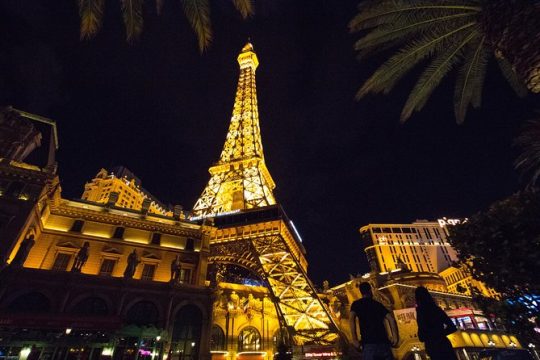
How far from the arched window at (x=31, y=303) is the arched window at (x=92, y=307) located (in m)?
1.89

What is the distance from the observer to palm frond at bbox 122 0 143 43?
7488mm

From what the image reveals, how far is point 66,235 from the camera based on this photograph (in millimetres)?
27094

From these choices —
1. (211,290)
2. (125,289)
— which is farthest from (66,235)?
(211,290)

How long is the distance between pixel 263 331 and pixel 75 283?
20.2 meters

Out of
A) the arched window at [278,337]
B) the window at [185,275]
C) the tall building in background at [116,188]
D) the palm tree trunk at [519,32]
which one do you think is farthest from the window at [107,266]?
the tall building in background at [116,188]

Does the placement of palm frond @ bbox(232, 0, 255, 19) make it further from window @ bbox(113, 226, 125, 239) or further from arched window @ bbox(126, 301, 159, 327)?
window @ bbox(113, 226, 125, 239)

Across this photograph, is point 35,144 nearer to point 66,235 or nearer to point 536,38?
point 66,235

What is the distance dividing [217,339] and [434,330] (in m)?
30.4

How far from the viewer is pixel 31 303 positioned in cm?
2091

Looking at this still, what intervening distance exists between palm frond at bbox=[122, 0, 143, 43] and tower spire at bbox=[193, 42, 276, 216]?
Answer: 120 ft

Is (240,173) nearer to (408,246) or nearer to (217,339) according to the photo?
(217,339)

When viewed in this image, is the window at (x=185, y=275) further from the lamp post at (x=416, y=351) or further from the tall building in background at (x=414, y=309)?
the lamp post at (x=416, y=351)

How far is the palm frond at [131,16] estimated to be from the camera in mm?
7488

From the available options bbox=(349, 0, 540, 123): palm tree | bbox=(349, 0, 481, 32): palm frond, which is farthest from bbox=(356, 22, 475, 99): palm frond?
bbox=(349, 0, 481, 32): palm frond
